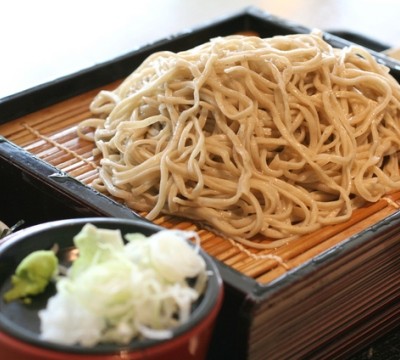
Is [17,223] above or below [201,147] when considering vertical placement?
below

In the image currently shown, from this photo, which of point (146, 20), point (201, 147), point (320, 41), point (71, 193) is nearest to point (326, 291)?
point (201, 147)

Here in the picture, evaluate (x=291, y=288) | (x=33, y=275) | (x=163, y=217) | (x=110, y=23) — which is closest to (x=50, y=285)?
(x=33, y=275)

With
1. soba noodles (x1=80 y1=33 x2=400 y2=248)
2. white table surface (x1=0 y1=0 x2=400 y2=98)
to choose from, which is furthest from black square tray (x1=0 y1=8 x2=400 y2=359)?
white table surface (x1=0 y1=0 x2=400 y2=98)

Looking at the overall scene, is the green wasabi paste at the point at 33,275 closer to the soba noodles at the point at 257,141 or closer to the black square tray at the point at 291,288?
the black square tray at the point at 291,288

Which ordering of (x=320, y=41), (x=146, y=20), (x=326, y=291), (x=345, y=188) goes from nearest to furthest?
(x=326, y=291)
(x=345, y=188)
(x=320, y=41)
(x=146, y=20)

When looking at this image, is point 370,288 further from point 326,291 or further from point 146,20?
point 146,20

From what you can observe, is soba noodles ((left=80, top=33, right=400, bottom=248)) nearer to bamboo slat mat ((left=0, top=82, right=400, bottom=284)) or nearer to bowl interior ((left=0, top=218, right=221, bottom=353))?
bamboo slat mat ((left=0, top=82, right=400, bottom=284))

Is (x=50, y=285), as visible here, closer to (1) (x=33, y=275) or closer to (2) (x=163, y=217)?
(1) (x=33, y=275)
